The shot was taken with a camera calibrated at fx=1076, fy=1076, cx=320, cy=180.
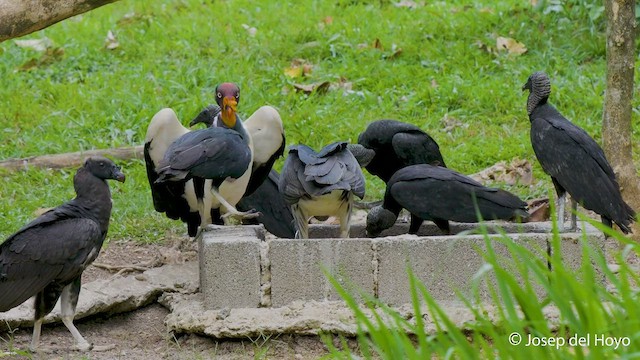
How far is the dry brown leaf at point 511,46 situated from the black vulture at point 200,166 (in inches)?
147

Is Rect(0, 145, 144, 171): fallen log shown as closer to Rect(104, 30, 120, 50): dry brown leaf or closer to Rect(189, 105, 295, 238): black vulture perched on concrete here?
Rect(189, 105, 295, 238): black vulture perched on concrete

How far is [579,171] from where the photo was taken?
573cm

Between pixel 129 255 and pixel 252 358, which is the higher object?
pixel 252 358

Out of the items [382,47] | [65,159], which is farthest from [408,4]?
[65,159]

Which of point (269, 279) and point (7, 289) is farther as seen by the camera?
point (269, 279)

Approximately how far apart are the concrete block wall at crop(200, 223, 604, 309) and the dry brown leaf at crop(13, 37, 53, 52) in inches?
210

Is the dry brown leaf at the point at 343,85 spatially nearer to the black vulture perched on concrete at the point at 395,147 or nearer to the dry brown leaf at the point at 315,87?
the dry brown leaf at the point at 315,87

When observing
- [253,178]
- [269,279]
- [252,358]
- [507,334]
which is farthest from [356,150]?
[507,334]

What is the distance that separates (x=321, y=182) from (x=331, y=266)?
46cm

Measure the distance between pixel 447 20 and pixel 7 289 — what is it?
5986 millimetres

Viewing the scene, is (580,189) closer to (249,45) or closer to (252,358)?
(252,358)

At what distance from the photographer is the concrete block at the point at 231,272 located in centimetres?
558

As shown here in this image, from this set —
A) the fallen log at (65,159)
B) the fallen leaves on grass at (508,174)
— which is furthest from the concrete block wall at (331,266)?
the fallen log at (65,159)

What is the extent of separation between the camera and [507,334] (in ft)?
10.7
